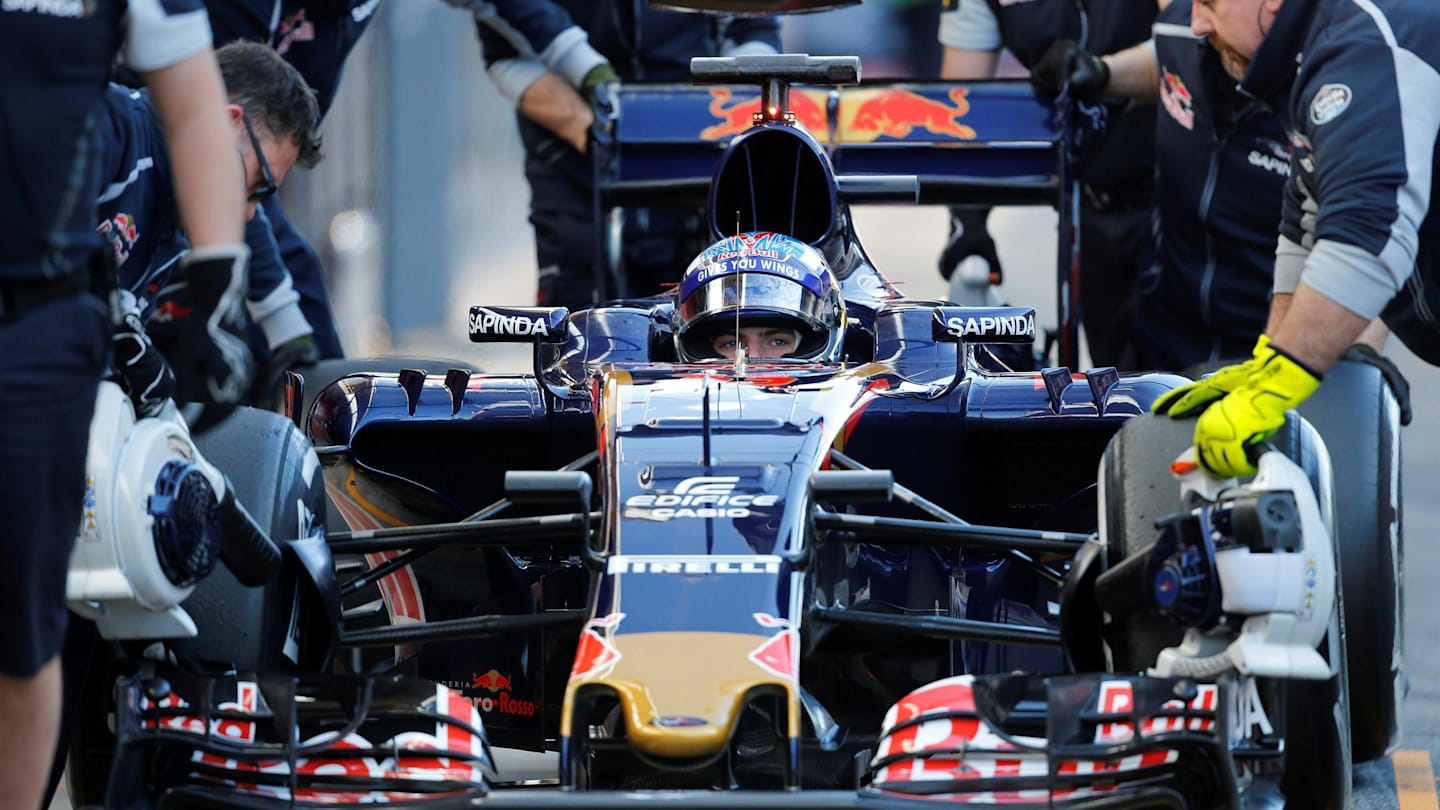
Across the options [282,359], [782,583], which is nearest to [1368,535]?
[782,583]

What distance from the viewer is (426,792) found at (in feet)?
11.6

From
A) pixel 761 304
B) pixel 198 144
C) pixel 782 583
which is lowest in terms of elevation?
pixel 782 583

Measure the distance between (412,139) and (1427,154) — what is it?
30.7ft

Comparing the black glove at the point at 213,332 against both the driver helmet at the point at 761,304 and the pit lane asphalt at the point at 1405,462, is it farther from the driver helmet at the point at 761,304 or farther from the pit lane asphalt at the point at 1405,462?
the pit lane asphalt at the point at 1405,462

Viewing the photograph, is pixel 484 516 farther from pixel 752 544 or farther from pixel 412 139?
pixel 412 139

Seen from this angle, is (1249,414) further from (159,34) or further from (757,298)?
(159,34)

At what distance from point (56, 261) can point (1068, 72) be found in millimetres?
4469

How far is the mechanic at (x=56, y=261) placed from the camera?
3.05 metres

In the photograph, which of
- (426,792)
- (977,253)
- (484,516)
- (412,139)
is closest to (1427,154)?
(484,516)

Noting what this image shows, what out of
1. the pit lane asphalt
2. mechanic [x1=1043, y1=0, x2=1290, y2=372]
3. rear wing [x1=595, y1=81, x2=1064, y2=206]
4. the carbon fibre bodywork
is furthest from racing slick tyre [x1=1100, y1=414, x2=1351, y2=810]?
rear wing [x1=595, y1=81, x2=1064, y2=206]

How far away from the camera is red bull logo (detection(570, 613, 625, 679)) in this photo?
353 centimetres

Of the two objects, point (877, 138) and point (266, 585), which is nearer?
point (266, 585)

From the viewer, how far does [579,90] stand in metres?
7.55

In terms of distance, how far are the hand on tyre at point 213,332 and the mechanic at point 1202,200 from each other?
12.5 feet
